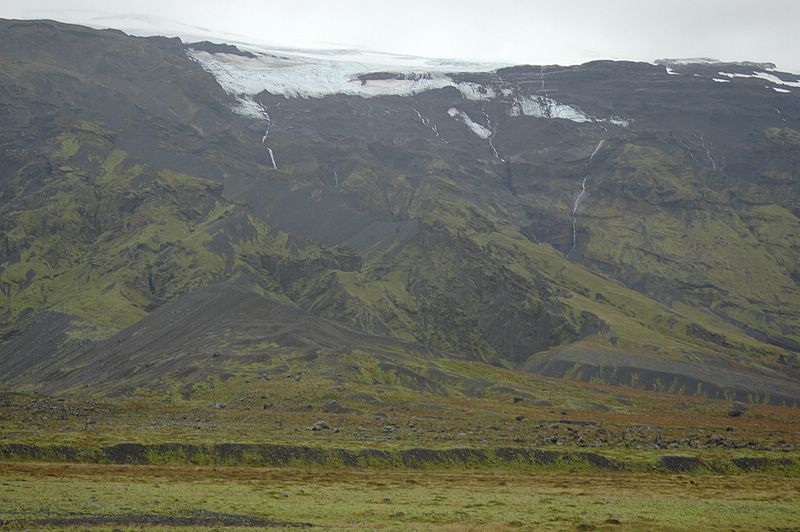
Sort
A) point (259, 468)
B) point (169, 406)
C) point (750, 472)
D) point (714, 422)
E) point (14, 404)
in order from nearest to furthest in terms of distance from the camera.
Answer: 1. point (259, 468)
2. point (750, 472)
3. point (14, 404)
4. point (169, 406)
5. point (714, 422)

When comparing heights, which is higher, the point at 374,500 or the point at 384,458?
the point at 374,500

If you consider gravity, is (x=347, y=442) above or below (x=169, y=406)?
above

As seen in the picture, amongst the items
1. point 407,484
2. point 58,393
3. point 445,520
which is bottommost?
point 58,393

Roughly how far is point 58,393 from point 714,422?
120617 millimetres

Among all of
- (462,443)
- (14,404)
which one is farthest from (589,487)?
(14,404)

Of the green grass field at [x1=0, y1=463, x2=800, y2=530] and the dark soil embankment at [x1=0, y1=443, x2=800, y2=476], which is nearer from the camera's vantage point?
the green grass field at [x1=0, y1=463, x2=800, y2=530]

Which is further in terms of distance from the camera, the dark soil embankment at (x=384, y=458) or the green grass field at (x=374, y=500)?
the dark soil embankment at (x=384, y=458)

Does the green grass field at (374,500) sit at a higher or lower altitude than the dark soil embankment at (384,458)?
higher

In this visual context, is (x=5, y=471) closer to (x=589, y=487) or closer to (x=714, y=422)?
(x=589, y=487)

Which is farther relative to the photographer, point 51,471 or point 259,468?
point 259,468

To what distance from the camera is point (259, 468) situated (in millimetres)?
88625

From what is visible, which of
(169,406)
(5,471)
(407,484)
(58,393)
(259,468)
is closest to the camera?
(5,471)

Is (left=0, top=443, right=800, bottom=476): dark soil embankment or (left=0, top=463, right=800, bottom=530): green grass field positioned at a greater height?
(left=0, top=463, right=800, bottom=530): green grass field

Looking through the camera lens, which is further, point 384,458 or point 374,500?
point 384,458
